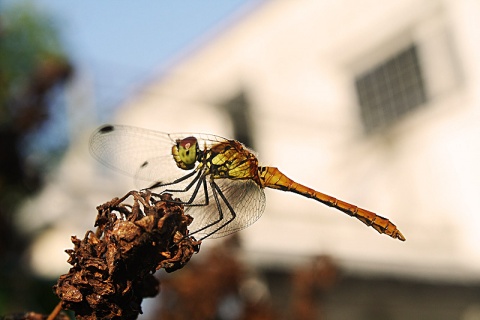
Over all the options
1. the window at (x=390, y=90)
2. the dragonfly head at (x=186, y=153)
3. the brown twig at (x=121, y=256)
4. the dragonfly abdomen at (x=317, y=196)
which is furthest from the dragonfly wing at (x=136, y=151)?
the window at (x=390, y=90)

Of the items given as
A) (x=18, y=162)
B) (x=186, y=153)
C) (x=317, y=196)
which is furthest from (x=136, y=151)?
(x=18, y=162)

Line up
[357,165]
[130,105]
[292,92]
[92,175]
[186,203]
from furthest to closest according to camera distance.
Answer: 1. [130,105]
2. [292,92]
3. [357,165]
4. [92,175]
5. [186,203]

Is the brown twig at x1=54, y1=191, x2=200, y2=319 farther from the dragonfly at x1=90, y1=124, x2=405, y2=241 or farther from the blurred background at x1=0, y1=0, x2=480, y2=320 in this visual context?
the blurred background at x1=0, y1=0, x2=480, y2=320

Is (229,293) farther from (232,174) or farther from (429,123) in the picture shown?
(429,123)

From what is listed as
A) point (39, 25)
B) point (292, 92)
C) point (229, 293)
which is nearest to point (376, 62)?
point (292, 92)

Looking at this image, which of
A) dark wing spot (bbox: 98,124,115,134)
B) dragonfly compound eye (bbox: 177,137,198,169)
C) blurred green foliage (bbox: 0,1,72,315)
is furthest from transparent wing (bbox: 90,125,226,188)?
blurred green foliage (bbox: 0,1,72,315)

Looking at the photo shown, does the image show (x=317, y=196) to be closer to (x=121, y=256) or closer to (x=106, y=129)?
(x=106, y=129)
